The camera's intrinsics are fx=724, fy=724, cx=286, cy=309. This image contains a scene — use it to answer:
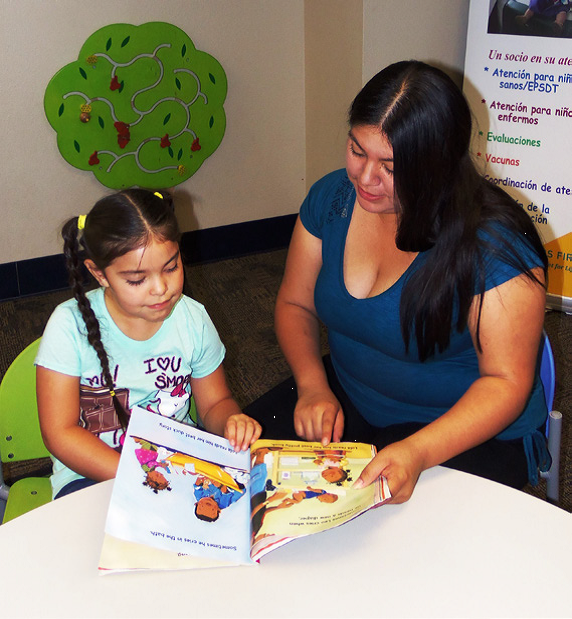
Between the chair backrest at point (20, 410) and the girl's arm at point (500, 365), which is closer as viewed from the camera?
the girl's arm at point (500, 365)

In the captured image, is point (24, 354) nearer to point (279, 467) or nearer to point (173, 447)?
point (173, 447)

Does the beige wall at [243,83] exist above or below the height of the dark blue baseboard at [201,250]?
above

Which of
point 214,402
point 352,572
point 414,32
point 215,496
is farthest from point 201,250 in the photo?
point 352,572

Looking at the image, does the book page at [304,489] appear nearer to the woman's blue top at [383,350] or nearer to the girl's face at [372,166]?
the woman's blue top at [383,350]

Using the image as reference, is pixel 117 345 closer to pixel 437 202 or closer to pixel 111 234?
pixel 111 234

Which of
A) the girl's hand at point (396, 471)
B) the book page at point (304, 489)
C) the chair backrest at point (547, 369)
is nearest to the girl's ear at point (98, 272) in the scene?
the book page at point (304, 489)

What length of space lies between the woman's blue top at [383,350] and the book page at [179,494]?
16.1 inches

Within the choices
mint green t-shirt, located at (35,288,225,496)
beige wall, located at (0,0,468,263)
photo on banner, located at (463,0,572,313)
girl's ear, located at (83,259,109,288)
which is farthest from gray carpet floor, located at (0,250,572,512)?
girl's ear, located at (83,259,109,288)

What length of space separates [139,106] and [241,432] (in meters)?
2.45

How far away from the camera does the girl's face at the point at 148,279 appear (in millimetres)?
1268

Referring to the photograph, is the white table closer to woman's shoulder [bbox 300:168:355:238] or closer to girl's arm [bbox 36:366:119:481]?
girl's arm [bbox 36:366:119:481]

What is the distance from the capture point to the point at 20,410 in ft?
4.57

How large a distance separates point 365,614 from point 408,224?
0.67 metres

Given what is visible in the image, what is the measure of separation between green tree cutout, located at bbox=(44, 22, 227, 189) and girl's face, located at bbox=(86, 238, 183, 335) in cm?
205
